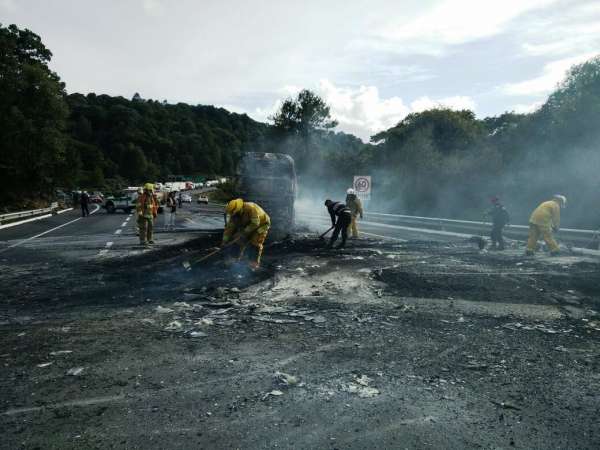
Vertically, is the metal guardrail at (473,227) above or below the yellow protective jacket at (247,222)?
below

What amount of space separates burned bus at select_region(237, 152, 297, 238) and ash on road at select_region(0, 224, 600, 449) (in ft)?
20.8

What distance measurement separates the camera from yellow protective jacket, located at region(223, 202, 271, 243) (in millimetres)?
8125

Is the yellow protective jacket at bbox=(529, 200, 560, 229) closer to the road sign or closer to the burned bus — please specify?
the burned bus

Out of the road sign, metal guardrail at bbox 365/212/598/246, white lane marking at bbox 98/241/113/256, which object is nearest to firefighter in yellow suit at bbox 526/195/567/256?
metal guardrail at bbox 365/212/598/246

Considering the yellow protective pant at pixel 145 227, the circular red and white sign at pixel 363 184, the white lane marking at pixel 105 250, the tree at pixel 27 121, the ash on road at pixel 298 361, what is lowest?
the white lane marking at pixel 105 250

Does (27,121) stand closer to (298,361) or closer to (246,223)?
(246,223)

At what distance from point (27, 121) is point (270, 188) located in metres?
Answer: 31.6

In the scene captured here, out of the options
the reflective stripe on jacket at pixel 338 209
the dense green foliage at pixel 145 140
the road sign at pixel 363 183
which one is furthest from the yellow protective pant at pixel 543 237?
the dense green foliage at pixel 145 140

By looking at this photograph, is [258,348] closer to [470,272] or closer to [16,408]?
[16,408]

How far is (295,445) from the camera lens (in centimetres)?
279

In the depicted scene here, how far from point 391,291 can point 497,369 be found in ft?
10.2

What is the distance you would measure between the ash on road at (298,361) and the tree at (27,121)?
35.3 meters

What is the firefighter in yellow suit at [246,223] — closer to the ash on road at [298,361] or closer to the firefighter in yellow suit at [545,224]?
the ash on road at [298,361]

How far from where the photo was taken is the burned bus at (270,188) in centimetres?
1438
